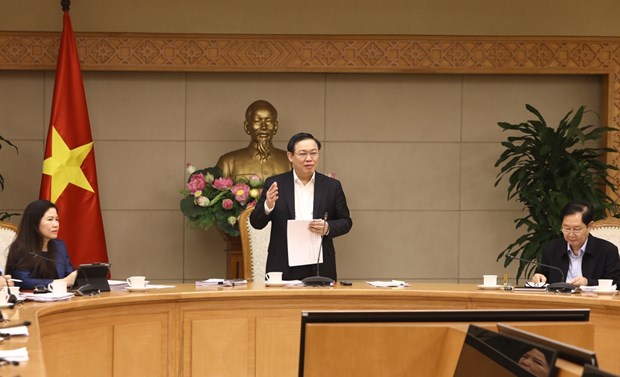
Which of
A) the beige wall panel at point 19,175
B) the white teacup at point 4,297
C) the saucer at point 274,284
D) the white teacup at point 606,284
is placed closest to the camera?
the white teacup at point 4,297

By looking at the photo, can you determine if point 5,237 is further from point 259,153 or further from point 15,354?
point 15,354

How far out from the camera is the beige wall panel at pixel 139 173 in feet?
23.2

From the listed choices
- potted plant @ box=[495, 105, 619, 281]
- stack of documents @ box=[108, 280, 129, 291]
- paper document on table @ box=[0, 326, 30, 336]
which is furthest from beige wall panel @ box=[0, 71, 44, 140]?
paper document on table @ box=[0, 326, 30, 336]

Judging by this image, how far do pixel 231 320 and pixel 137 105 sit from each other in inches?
122

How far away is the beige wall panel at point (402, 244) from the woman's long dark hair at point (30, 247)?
309 centimetres

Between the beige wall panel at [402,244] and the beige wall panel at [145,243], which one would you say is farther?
the beige wall panel at [402,244]

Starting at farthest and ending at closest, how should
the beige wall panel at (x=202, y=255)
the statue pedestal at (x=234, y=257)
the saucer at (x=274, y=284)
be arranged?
the beige wall panel at (x=202, y=255)
the statue pedestal at (x=234, y=257)
the saucer at (x=274, y=284)

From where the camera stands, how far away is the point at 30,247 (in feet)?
14.7

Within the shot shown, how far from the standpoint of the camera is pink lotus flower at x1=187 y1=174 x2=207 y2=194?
20.8ft

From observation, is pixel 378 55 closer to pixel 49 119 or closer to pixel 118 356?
pixel 49 119

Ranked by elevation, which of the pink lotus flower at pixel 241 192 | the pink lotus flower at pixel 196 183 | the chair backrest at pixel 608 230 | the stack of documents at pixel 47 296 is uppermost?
the pink lotus flower at pixel 196 183

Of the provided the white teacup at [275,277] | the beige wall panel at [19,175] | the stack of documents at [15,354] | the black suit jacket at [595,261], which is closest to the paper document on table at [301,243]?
the white teacup at [275,277]

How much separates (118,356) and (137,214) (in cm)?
310

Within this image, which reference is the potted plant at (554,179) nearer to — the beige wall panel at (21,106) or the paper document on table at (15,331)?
the beige wall panel at (21,106)
